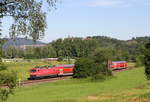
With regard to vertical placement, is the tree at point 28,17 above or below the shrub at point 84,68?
above

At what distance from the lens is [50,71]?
64562mm

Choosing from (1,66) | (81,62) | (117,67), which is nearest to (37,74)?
(81,62)

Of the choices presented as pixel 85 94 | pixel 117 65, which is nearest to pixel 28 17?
pixel 85 94

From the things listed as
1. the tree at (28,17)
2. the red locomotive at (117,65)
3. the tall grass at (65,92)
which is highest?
the tree at (28,17)

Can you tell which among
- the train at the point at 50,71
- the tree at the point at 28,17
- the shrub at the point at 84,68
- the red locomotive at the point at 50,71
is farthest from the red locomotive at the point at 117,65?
the tree at the point at 28,17

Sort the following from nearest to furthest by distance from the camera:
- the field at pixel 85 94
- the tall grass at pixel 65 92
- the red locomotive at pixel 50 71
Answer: the field at pixel 85 94, the tall grass at pixel 65 92, the red locomotive at pixel 50 71

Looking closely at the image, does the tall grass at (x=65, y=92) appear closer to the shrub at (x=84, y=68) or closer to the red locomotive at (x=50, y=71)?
the shrub at (x=84, y=68)

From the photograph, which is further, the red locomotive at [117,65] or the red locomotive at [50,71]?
the red locomotive at [117,65]

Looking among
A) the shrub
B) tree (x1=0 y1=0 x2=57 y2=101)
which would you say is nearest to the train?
the shrub

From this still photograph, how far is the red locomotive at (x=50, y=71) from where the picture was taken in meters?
61.3

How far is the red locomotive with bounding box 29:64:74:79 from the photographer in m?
61.3

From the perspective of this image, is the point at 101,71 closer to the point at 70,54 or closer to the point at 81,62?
the point at 81,62

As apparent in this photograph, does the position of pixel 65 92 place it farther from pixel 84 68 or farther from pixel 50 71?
pixel 50 71

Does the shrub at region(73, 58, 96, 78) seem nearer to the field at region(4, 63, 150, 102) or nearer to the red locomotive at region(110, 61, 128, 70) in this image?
the field at region(4, 63, 150, 102)
